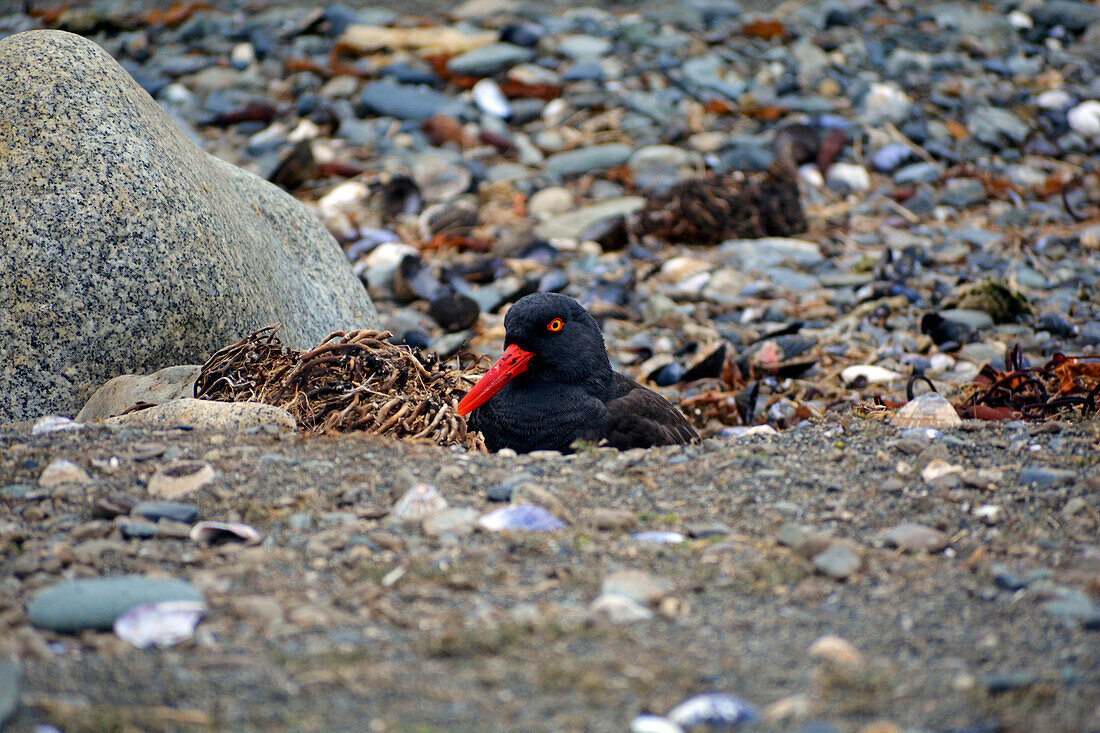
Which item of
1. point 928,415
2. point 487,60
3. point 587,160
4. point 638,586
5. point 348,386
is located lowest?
point 587,160

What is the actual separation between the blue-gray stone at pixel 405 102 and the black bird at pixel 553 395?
7.19 metres

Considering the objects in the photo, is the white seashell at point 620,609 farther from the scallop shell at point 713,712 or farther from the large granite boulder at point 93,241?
the large granite boulder at point 93,241

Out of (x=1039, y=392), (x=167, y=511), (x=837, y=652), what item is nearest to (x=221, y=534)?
(x=167, y=511)

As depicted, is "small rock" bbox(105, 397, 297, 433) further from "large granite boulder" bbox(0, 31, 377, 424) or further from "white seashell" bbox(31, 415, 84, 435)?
"large granite boulder" bbox(0, 31, 377, 424)

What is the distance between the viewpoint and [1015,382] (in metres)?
5.14

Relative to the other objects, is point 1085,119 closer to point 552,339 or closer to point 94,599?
point 552,339

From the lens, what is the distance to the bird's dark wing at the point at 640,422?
4.33 metres

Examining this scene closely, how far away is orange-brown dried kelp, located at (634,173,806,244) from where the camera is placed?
8.92 m

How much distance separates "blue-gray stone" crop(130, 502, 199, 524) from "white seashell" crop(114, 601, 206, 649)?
61 centimetres

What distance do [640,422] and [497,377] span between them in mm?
722

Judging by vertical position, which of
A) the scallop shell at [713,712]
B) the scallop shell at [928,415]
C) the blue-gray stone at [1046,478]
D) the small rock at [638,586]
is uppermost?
the scallop shell at [713,712]

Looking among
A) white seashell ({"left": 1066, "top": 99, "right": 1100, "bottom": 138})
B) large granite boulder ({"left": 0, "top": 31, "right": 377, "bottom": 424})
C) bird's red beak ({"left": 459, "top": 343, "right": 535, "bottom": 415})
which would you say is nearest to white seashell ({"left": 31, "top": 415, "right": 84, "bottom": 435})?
large granite boulder ({"left": 0, "top": 31, "right": 377, "bottom": 424})

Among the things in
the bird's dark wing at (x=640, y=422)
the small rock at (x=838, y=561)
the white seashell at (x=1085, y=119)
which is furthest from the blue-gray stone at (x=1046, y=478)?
the white seashell at (x=1085, y=119)

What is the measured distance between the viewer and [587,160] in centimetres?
1020
